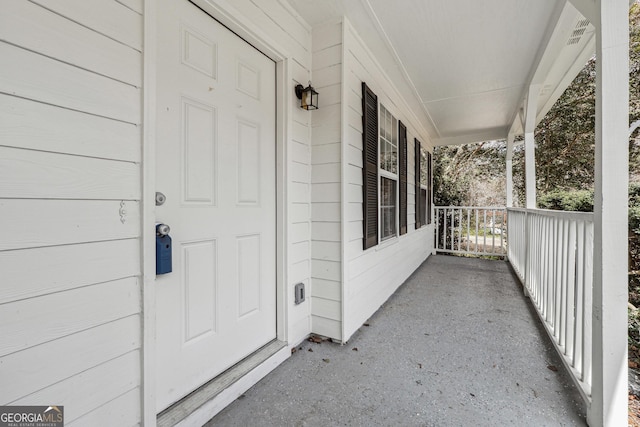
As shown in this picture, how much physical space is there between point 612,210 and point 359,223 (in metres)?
1.56

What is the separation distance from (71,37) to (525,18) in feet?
9.66

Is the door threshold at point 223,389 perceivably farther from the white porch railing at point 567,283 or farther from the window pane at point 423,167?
the window pane at point 423,167

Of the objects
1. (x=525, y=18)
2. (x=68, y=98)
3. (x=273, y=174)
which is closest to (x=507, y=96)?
(x=525, y=18)

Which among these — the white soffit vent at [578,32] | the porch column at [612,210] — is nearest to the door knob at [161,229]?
the porch column at [612,210]

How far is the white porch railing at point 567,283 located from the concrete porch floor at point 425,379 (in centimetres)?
12

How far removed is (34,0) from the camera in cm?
87

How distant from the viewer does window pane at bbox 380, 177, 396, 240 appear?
9.98 feet

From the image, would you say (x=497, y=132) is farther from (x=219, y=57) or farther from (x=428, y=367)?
(x=219, y=57)

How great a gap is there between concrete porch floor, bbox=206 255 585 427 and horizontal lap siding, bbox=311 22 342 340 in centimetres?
31

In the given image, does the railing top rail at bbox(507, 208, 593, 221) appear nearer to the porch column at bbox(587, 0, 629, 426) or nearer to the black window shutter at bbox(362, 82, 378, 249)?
the porch column at bbox(587, 0, 629, 426)

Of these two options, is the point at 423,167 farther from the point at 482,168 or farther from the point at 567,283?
the point at 482,168

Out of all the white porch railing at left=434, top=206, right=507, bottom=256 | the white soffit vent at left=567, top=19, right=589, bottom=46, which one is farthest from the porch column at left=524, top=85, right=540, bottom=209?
the white porch railing at left=434, top=206, right=507, bottom=256

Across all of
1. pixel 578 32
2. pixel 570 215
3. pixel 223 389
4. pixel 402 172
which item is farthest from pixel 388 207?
pixel 223 389

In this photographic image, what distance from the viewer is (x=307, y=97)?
6.93 ft
